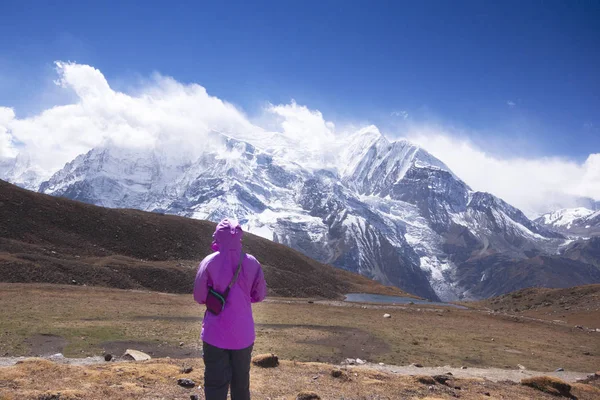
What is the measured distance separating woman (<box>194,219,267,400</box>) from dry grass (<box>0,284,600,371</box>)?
12587 millimetres

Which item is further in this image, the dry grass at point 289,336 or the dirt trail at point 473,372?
the dry grass at point 289,336

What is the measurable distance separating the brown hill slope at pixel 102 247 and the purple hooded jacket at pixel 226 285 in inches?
1828

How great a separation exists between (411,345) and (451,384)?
12051 mm

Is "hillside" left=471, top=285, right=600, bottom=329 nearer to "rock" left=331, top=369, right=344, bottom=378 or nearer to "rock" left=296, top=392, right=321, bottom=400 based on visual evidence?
"rock" left=331, top=369, right=344, bottom=378

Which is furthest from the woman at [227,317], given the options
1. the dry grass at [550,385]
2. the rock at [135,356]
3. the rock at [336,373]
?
the dry grass at [550,385]

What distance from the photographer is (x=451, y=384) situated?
15633 millimetres

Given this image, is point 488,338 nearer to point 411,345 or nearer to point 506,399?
point 411,345

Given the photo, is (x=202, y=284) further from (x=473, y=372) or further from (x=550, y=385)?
(x=473, y=372)

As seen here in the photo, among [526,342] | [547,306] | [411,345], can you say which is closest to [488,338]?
[526,342]

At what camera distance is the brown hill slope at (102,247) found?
169 feet

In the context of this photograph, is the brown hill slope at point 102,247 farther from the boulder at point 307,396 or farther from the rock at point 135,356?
the boulder at point 307,396

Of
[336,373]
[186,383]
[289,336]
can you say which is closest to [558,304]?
[289,336]

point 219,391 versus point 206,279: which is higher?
point 206,279

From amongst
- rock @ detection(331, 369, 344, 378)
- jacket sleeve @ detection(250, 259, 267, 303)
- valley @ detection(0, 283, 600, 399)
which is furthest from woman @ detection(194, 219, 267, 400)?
rock @ detection(331, 369, 344, 378)
